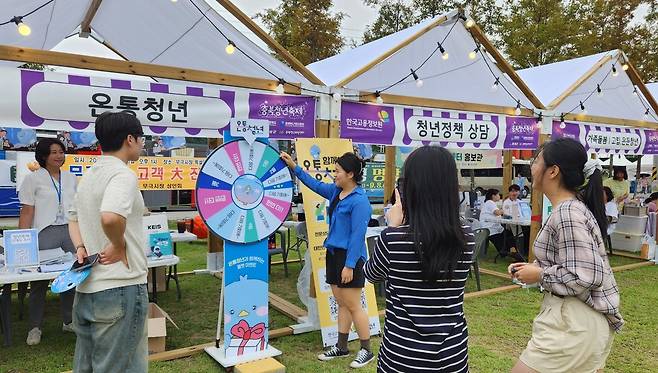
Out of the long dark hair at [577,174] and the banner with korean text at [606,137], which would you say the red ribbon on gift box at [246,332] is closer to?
the long dark hair at [577,174]

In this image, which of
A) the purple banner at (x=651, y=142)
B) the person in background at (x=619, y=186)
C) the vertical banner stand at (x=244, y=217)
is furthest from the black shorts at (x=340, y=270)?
the person in background at (x=619, y=186)

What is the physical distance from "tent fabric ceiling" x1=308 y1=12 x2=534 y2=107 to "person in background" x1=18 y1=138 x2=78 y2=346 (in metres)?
2.66

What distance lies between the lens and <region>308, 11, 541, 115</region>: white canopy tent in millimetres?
5070

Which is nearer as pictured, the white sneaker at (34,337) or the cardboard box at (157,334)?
the cardboard box at (157,334)

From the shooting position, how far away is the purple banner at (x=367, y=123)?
15.3 ft

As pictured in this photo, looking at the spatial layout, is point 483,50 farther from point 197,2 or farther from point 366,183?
point 366,183

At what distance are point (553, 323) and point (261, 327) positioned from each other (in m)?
2.27

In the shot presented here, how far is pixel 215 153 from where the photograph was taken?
3180mm

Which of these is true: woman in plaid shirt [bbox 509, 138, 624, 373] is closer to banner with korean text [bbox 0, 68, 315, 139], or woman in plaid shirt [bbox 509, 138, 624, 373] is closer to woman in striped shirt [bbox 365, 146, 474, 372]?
woman in striped shirt [bbox 365, 146, 474, 372]

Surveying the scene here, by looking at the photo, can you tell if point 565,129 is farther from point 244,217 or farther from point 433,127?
point 244,217

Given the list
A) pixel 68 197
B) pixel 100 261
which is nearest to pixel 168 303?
pixel 68 197

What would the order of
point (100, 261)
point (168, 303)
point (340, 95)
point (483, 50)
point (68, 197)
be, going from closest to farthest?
point (100, 261) → point (68, 197) → point (340, 95) → point (168, 303) → point (483, 50)

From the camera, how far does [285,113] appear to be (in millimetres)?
4246

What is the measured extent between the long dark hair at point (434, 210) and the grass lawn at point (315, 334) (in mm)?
2122
